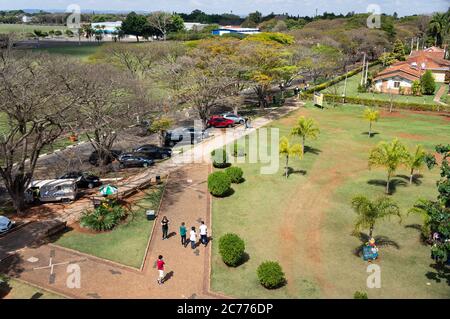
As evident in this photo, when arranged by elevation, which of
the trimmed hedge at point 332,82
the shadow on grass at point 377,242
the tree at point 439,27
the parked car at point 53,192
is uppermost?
the tree at point 439,27

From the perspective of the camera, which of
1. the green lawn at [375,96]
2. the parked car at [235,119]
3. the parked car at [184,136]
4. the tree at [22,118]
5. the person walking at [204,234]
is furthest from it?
the green lawn at [375,96]

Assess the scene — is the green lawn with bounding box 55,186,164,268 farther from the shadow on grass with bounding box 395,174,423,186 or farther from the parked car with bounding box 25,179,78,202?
the shadow on grass with bounding box 395,174,423,186

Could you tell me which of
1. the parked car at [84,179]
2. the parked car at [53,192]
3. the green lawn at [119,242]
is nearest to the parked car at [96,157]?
the parked car at [84,179]

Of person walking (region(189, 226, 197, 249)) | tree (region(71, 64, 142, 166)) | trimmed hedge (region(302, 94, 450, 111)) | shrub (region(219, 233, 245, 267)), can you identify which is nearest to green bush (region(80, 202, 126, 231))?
person walking (region(189, 226, 197, 249))

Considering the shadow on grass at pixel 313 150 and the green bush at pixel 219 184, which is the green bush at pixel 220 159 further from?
the shadow on grass at pixel 313 150

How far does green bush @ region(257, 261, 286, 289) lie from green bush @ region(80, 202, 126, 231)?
9.56m

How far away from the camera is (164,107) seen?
3728 centimetres

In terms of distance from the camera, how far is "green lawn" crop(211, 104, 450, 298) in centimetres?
1705

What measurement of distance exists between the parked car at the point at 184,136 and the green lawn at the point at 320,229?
29.3 ft

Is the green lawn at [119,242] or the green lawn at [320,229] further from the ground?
the green lawn at [320,229]

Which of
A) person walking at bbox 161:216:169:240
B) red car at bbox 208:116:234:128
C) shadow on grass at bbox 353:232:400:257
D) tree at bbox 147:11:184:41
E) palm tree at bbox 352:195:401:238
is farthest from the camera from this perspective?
tree at bbox 147:11:184:41

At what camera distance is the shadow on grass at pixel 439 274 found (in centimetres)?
1733

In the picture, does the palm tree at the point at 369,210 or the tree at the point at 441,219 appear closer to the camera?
the tree at the point at 441,219

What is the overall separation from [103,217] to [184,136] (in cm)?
1781
